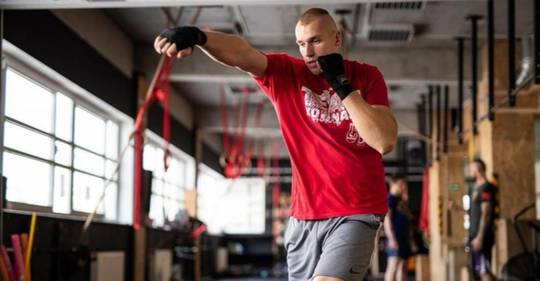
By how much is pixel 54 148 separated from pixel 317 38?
212 inches

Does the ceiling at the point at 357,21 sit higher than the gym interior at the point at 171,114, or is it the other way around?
the ceiling at the point at 357,21

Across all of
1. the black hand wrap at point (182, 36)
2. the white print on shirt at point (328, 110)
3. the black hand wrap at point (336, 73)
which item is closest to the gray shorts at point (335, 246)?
the white print on shirt at point (328, 110)

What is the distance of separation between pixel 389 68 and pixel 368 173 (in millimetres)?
7576

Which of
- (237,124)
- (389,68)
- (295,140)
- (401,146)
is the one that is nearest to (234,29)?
Result: (389,68)

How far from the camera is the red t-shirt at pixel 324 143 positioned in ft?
7.68

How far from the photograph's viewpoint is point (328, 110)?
2.40m

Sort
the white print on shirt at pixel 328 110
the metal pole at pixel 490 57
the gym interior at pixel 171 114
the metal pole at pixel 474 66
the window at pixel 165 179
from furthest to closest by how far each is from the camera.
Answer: the window at pixel 165 179 < the metal pole at pixel 474 66 < the metal pole at pixel 490 57 < the gym interior at pixel 171 114 < the white print on shirt at pixel 328 110

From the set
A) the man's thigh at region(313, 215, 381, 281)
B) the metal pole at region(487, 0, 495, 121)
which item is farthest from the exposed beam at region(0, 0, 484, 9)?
the man's thigh at region(313, 215, 381, 281)

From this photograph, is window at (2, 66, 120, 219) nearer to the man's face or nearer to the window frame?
the window frame

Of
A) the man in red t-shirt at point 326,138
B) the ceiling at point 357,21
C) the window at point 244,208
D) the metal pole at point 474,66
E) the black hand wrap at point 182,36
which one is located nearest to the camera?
the black hand wrap at point 182,36

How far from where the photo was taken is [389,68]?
9773 millimetres

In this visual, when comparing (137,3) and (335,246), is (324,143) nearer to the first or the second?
(335,246)

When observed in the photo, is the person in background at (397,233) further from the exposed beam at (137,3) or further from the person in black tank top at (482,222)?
the exposed beam at (137,3)

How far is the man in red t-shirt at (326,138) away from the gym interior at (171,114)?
1812 millimetres
